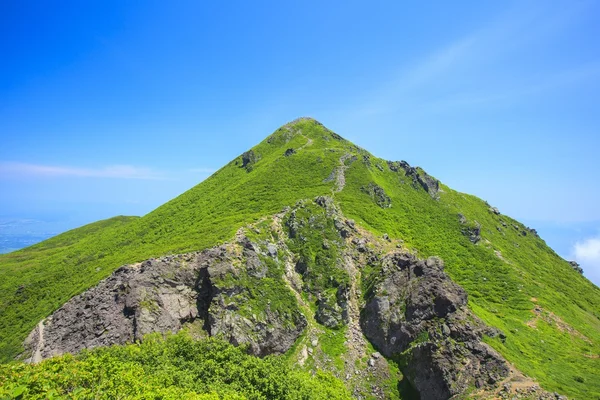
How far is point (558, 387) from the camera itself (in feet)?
133

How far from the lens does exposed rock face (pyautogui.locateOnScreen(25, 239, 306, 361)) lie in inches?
1774

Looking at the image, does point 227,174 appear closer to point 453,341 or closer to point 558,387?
point 453,341

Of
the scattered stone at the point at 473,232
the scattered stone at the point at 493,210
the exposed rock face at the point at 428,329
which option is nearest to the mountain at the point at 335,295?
the exposed rock face at the point at 428,329

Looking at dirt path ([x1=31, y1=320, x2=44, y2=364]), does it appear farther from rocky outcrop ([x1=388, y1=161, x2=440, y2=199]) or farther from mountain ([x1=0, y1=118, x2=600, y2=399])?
rocky outcrop ([x1=388, y1=161, x2=440, y2=199])

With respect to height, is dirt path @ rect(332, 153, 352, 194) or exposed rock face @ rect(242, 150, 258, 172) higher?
exposed rock face @ rect(242, 150, 258, 172)

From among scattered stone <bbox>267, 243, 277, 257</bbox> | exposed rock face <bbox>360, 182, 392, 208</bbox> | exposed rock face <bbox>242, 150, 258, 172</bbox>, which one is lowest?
scattered stone <bbox>267, 243, 277, 257</bbox>

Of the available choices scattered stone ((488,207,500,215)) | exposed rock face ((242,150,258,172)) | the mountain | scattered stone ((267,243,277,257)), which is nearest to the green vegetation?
the mountain

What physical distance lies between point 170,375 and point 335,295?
34.0m

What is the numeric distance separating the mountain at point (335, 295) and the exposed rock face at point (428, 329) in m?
0.18

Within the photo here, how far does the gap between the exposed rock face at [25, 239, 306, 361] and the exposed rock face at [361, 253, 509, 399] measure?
1476cm

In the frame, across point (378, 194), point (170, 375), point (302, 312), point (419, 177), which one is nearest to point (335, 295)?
point (302, 312)

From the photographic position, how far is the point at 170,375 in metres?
30.7

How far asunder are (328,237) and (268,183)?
33.3 metres

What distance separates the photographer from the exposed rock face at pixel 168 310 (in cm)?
4506
